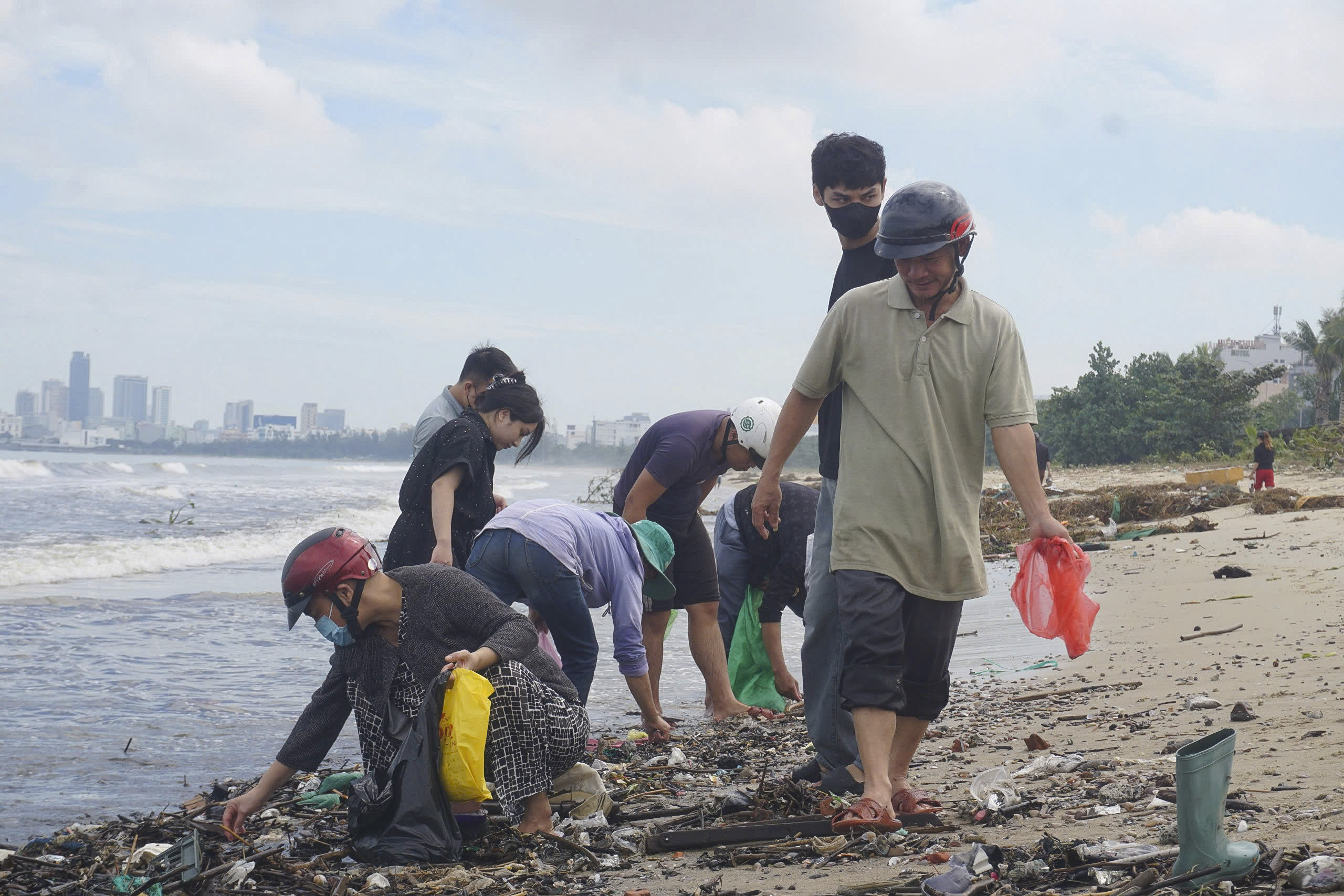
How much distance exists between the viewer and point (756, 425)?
5.17 m

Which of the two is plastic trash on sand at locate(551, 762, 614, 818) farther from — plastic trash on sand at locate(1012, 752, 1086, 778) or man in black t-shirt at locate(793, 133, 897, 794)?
plastic trash on sand at locate(1012, 752, 1086, 778)

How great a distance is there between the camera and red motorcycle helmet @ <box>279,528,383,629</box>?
3.31 metres

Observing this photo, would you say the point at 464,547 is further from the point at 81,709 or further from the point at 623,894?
the point at 81,709

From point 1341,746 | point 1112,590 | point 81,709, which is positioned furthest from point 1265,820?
point 1112,590

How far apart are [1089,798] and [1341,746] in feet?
2.78

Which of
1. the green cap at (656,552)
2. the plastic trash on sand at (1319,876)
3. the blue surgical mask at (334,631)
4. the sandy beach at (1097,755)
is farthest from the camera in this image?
the green cap at (656,552)

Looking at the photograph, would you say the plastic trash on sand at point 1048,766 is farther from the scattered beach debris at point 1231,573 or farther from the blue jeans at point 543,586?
the scattered beach debris at point 1231,573

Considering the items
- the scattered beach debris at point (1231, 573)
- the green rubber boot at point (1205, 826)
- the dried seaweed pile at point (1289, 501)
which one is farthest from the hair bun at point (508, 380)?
the dried seaweed pile at point (1289, 501)

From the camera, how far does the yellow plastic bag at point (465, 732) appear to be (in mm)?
3201

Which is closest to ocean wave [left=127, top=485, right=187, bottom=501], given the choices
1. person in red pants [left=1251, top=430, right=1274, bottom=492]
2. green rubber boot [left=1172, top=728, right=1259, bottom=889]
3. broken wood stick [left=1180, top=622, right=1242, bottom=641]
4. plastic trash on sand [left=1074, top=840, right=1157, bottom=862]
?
person in red pants [left=1251, top=430, right=1274, bottom=492]

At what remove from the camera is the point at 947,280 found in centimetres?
330

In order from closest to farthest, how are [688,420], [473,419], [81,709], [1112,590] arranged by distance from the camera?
[473,419]
[688,420]
[81,709]
[1112,590]

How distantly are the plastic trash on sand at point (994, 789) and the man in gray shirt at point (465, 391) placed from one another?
8.08 feet

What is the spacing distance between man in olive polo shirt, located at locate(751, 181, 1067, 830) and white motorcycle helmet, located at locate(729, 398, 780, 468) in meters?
1.75
